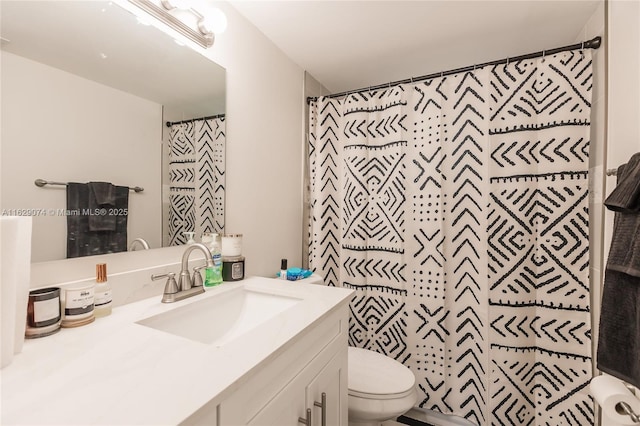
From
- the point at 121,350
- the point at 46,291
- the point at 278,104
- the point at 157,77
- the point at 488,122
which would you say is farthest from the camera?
the point at 278,104

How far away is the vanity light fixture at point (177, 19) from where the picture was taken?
1.00 m

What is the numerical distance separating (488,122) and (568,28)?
58 cm

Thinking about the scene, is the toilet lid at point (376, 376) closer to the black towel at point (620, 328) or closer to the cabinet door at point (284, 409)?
the cabinet door at point (284, 409)

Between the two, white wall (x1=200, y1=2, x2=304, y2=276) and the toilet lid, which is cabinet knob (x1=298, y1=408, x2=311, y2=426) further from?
white wall (x1=200, y1=2, x2=304, y2=276)

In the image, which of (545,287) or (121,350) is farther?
(545,287)

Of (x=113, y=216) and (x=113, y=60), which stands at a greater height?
(x=113, y=60)

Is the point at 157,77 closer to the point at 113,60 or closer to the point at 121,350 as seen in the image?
the point at 113,60

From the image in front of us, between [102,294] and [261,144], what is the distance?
0.98 m

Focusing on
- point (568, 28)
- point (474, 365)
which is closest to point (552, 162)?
point (568, 28)

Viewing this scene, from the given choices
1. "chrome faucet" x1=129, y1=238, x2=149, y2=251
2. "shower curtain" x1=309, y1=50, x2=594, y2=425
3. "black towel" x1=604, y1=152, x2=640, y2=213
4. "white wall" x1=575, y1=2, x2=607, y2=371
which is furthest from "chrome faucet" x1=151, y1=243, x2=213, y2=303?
"white wall" x1=575, y1=2, x2=607, y2=371

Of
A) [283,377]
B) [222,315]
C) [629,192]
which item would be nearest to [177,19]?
[222,315]

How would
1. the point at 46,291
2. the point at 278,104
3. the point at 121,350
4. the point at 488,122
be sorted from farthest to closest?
the point at 278,104
the point at 488,122
the point at 46,291
the point at 121,350

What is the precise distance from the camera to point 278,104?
1.69m

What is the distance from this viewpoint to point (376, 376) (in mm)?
1379
